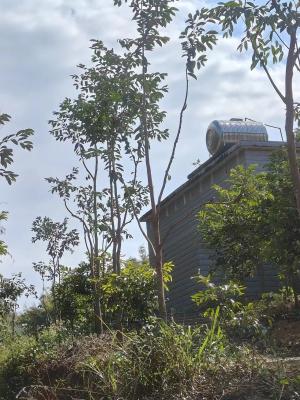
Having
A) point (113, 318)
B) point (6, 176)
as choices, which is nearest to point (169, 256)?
point (113, 318)

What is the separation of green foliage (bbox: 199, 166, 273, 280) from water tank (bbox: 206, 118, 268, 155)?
20.7ft

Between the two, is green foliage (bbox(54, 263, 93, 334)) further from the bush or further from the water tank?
Result: the water tank

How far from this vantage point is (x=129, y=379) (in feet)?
17.8

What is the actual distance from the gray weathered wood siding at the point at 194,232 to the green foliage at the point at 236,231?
2.95m

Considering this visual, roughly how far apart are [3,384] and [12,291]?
1272 cm

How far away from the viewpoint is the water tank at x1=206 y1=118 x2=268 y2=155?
794 inches

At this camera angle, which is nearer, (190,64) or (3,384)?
(190,64)

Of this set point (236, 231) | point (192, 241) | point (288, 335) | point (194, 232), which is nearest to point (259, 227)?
point (236, 231)

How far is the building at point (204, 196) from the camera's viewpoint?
57.7ft

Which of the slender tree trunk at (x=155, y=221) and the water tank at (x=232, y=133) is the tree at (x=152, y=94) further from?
the water tank at (x=232, y=133)

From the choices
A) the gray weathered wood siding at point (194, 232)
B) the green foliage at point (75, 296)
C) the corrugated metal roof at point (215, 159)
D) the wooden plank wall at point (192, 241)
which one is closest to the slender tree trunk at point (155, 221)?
the green foliage at point (75, 296)

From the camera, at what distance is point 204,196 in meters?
19.7

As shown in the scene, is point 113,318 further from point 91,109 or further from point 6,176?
point 6,176

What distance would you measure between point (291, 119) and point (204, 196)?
47.4 ft
